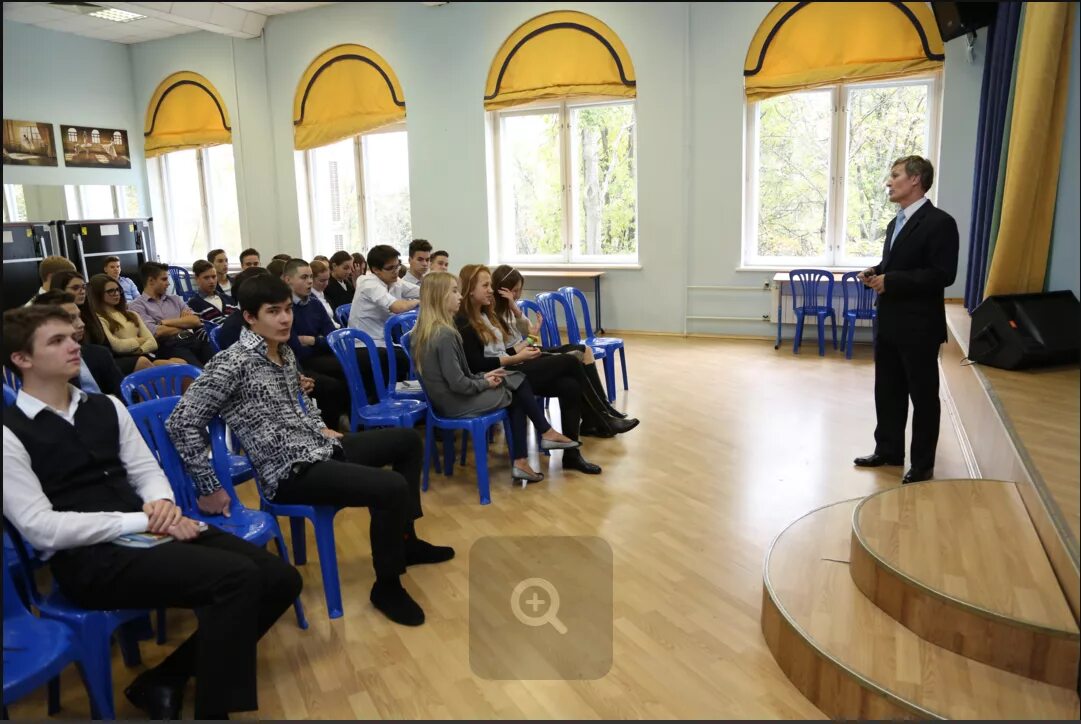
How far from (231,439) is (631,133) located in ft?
19.4

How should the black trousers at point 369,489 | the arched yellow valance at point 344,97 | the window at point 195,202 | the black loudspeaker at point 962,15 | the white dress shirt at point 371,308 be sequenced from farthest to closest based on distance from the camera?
the window at point 195,202
the arched yellow valance at point 344,97
the black loudspeaker at point 962,15
the white dress shirt at point 371,308
the black trousers at point 369,489

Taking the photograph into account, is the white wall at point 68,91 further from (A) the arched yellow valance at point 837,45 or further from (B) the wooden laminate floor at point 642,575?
(B) the wooden laminate floor at point 642,575

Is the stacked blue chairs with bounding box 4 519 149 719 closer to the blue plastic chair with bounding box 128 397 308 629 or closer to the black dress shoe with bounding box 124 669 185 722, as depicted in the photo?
the black dress shoe with bounding box 124 669 185 722

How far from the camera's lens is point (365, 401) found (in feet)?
13.5

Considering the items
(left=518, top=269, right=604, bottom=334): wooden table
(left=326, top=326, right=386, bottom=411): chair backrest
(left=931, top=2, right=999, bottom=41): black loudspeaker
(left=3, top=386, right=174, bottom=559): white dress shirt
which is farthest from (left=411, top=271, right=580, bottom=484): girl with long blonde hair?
(left=931, top=2, right=999, bottom=41): black loudspeaker

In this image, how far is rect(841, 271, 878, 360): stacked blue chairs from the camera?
7.02 meters

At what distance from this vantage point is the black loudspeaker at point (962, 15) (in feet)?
18.9

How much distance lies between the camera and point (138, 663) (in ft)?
8.38

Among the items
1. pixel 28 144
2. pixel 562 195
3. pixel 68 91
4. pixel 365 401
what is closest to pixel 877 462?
pixel 365 401

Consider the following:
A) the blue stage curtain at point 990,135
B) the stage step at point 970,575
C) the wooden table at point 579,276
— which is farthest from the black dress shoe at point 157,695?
the wooden table at point 579,276

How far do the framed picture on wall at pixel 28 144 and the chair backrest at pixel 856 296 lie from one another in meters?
9.94

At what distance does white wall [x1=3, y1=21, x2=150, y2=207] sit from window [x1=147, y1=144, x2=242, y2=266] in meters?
0.29

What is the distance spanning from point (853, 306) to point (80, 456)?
6725mm

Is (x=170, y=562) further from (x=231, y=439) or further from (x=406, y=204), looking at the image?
(x=406, y=204)
